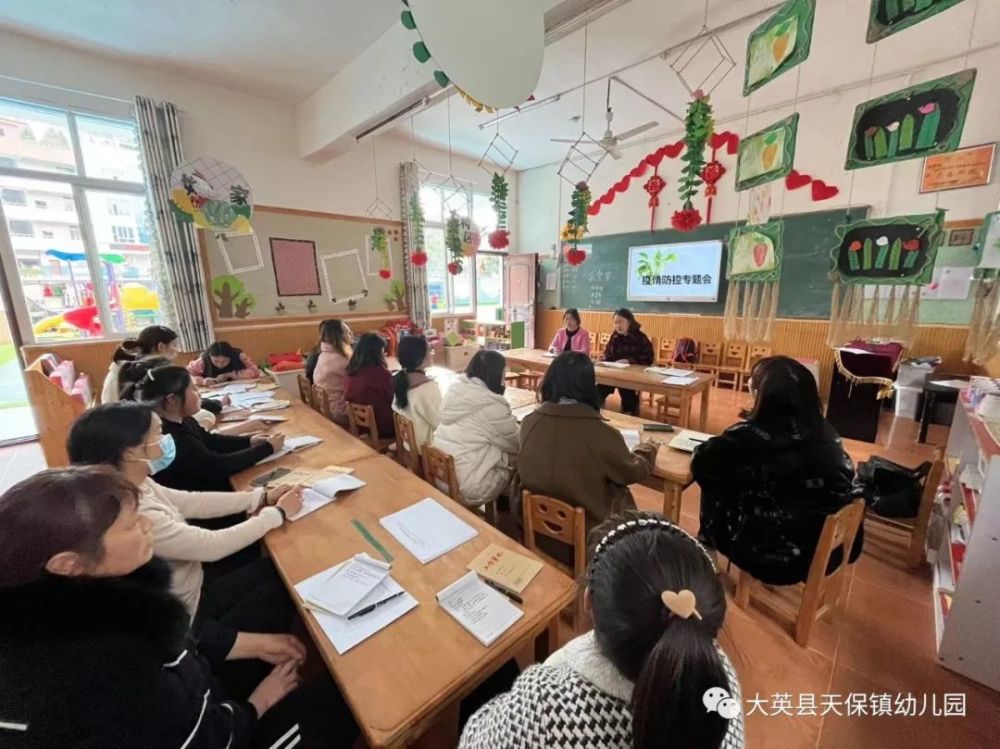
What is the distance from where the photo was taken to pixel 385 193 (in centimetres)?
575

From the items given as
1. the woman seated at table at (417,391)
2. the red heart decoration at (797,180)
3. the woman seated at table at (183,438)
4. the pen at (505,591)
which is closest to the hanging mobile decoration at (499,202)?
the woman seated at table at (417,391)

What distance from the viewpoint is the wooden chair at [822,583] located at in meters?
1.40

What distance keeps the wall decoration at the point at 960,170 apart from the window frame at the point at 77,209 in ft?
25.5

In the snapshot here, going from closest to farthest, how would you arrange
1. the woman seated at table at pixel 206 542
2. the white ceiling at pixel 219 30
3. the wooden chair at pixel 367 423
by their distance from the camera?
the woman seated at table at pixel 206 542
the wooden chair at pixel 367 423
the white ceiling at pixel 219 30

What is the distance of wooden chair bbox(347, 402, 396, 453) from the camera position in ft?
8.43

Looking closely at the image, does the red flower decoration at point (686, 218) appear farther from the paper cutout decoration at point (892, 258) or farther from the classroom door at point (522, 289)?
the classroom door at point (522, 289)

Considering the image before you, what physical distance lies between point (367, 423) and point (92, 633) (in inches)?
79.1

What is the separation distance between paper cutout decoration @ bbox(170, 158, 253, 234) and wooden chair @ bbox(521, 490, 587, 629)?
4186 mm

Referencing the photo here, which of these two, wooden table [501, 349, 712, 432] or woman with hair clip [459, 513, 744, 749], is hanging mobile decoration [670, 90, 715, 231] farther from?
woman with hair clip [459, 513, 744, 749]

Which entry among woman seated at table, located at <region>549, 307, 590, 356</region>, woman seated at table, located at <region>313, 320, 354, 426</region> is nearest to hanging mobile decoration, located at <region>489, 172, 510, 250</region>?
woman seated at table, located at <region>549, 307, 590, 356</region>

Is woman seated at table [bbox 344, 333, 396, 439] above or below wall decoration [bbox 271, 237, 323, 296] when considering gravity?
below

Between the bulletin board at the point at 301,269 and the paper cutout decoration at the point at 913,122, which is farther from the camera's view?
the bulletin board at the point at 301,269

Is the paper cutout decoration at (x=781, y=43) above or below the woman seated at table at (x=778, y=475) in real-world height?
above

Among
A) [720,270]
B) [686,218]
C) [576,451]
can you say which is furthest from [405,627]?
[720,270]
